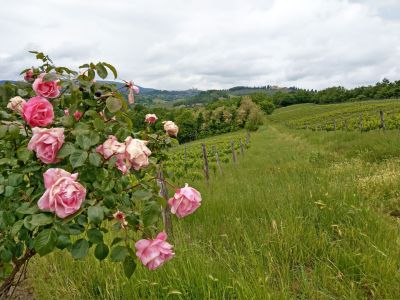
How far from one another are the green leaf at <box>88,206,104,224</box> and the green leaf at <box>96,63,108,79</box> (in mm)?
678

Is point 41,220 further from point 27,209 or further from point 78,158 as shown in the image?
point 78,158

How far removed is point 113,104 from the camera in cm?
156

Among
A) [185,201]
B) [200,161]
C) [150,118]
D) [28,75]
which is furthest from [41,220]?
[200,161]

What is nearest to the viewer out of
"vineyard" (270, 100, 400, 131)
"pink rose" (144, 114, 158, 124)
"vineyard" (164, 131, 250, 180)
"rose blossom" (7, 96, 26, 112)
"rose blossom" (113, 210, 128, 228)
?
"rose blossom" (113, 210, 128, 228)

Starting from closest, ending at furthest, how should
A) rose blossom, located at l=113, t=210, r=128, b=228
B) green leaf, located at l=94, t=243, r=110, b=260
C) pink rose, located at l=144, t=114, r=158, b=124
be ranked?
green leaf, located at l=94, t=243, r=110, b=260 → rose blossom, located at l=113, t=210, r=128, b=228 → pink rose, located at l=144, t=114, r=158, b=124

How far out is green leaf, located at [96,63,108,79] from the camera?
1678mm

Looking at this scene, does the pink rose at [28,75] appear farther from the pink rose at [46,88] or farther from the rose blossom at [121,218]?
the rose blossom at [121,218]

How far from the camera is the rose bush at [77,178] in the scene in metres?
1.29

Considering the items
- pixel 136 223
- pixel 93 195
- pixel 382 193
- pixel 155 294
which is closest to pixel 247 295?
pixel 155 294

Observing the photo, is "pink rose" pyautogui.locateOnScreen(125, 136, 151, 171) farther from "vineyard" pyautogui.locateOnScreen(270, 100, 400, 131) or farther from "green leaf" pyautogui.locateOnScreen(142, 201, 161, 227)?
"vineyard" pyautogui.locateOnScreen(270, 100, 400, 131)

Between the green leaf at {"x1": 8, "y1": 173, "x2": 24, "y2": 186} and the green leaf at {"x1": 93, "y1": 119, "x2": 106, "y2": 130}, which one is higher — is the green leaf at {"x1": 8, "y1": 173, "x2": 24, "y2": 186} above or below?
below

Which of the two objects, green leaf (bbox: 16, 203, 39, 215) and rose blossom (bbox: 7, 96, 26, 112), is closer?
green leaf (bbox: 16, 203, 39, 215)

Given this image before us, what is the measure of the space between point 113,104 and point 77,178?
0.36 m

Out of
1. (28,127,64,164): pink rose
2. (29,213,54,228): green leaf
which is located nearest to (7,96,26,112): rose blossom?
(28,127,64,164): pink rose
